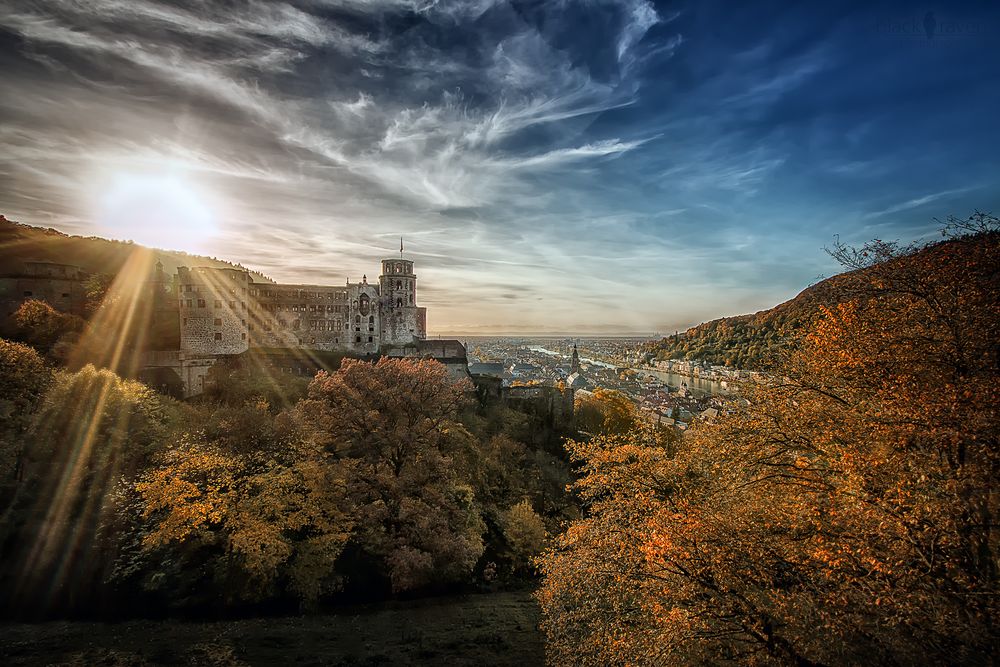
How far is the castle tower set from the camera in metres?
53.9

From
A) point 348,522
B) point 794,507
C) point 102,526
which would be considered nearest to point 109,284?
point 102,526

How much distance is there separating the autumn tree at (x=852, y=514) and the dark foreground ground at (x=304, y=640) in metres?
5.90

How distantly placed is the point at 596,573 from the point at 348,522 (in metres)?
12.0

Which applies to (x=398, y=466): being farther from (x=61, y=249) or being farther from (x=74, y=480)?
(x=61, y=249)

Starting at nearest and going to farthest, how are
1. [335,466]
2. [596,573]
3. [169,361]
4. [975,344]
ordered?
[975,344], [596,573], [335,466], [169,361]

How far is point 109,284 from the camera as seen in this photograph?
47.6 m

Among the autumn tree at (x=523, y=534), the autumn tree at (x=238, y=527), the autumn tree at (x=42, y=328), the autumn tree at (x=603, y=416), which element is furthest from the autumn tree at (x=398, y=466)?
the autumn tree at (x=603, y=416)

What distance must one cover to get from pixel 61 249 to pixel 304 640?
270ft

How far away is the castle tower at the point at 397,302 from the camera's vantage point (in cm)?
5388

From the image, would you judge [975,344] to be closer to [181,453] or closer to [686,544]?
[686,544]

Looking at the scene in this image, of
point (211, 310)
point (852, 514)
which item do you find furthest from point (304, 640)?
point (211, 310)

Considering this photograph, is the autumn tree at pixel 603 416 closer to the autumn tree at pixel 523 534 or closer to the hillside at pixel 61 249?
the autumn tree at pixel 523 534

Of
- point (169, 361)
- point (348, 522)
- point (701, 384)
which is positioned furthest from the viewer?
point (701, 384)

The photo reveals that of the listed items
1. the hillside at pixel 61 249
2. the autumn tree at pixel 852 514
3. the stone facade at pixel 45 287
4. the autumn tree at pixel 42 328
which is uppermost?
the hillside at pixel 61 249
